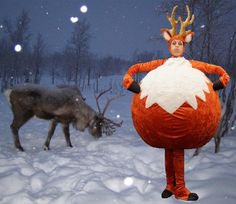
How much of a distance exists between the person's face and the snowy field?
6.92ft

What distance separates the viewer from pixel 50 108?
821cm

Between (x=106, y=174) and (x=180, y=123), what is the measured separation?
→ 12.6 feet

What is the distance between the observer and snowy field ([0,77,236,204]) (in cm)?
424

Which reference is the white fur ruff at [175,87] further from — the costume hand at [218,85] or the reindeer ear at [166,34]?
the reindeer ear at [166,34]

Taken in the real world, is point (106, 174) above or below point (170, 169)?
below

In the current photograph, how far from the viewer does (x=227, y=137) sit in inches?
323

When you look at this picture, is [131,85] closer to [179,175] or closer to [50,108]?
[179,175]

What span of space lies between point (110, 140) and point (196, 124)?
6720mm

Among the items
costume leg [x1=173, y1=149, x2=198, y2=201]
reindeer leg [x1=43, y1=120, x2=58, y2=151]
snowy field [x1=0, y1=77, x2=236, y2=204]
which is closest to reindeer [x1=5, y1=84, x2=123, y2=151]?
→ reindeer leg [x1=43, y1=120, x2=58, y2=151]

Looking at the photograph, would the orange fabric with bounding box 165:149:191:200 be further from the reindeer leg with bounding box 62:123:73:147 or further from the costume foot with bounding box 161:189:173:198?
the reindeer leg with bounding box 62:123:73:147

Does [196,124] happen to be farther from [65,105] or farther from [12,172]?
[65,105]

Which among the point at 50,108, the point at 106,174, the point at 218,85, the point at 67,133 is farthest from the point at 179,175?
the point at 67,133

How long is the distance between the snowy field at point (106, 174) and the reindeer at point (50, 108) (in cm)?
63

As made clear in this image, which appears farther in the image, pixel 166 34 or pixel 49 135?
pixel 49 135
